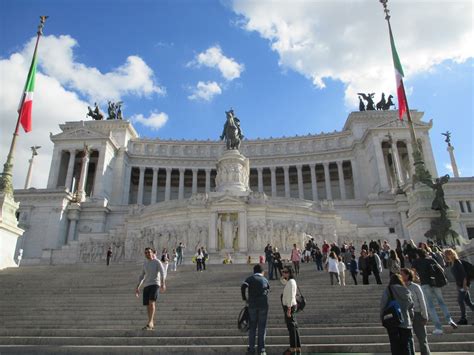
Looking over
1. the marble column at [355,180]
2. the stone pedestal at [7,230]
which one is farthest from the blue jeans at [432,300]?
the marble column at [355,180]

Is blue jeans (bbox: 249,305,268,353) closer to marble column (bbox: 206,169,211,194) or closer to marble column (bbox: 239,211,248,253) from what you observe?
marble column (bbox: 239,211,248,253)

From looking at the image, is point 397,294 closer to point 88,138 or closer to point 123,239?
point 123,239

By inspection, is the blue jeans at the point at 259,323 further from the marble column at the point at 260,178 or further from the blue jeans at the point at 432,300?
the marble column at the point at 260,178

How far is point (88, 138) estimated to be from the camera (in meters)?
62.8

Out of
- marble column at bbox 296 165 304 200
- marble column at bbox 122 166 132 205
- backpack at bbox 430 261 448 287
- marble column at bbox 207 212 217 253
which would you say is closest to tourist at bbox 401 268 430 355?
backpack at bbox 430 261 448 287

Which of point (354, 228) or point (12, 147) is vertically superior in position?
point (12, 147)

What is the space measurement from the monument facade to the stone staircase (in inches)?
420

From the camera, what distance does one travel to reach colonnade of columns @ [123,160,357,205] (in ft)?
221

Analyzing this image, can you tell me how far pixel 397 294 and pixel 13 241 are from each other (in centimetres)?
2202

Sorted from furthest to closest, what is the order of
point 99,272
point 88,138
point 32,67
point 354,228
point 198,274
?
point 88,138, point 354,228, point 32,67, point 99,272, point 198,274

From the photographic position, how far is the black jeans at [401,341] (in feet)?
20.5

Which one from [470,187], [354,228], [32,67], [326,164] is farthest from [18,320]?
[326,164]

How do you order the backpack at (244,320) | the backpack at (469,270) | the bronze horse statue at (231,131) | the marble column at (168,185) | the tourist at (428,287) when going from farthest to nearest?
the marble column at (168,185) < the bronze horse statue at (231,131) < the backpack at (469,270) < the tourist at (428,287) < the backpack at (244,320)

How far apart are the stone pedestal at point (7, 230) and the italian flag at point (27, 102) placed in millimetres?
5095
